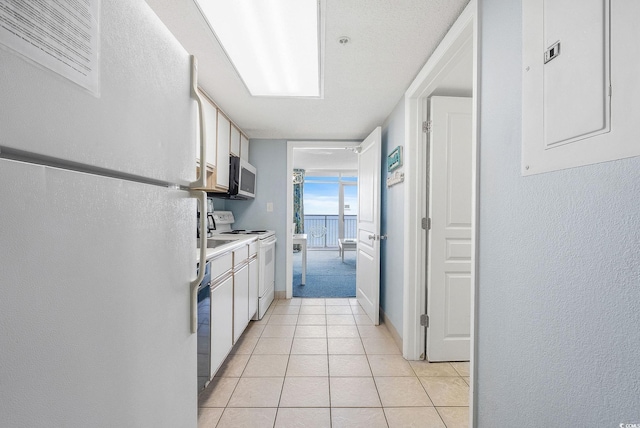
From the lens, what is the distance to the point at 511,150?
1003 millimetres

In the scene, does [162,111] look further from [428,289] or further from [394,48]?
[428,289]

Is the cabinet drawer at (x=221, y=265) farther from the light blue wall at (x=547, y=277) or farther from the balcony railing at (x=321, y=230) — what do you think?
the balcony railing at (x=321, y=230)

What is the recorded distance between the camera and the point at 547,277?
0.83 metres

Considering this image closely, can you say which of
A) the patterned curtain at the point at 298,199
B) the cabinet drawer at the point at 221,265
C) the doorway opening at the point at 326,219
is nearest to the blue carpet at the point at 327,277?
the doorway opening at the point at 326,219

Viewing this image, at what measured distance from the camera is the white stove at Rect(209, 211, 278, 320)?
2.90 meters

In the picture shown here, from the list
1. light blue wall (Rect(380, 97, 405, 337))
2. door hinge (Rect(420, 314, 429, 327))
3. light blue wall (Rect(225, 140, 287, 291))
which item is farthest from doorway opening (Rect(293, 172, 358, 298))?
door hinge (Rect(420, 314, 429, 327))

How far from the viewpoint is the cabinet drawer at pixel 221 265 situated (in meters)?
1.69

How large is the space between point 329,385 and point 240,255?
3.86ft

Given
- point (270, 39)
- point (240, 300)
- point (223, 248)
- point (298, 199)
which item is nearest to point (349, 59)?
point (270, 39)

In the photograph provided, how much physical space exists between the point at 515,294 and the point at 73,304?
4.09 feet

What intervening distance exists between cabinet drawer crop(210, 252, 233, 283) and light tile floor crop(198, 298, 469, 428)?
2.42ft

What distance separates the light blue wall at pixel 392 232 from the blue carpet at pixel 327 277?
3.80 feet

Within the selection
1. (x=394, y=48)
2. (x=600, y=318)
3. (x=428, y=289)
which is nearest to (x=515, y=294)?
(x=600, y=318)

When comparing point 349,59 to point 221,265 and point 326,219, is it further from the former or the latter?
point 326,219
